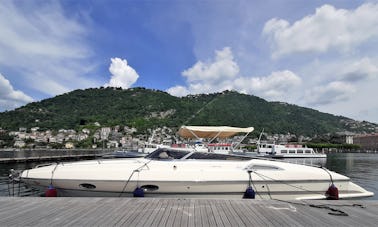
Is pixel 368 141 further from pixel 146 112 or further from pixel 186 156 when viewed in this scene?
pixel 186 156

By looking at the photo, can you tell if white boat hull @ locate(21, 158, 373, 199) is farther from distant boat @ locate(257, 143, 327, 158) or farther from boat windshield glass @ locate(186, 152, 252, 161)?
distant boat @ locate(257, 143, 327, 158)

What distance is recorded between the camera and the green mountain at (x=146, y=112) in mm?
81137

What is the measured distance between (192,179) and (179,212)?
115 inches

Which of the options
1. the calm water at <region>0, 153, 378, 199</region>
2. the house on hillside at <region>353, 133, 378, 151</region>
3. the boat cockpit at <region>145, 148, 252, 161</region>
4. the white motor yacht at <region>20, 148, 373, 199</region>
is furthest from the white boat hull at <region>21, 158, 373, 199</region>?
the house on hillside at <region>353, 133, 378, 151</region>

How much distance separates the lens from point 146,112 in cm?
9588

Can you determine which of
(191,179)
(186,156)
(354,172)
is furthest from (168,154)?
(354,172)

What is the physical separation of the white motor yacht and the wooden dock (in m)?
1.69

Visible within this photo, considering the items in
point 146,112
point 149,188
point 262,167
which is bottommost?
point 149,188

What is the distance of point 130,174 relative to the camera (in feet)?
28.1

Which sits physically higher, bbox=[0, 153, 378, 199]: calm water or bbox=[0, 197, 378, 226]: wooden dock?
bbox=[0, 197, 378, 226]: wooden dock

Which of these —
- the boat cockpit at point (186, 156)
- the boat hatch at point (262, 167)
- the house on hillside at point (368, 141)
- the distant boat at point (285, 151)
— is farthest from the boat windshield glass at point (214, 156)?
the house on hillside at point (368, 141)

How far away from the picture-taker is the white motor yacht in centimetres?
851

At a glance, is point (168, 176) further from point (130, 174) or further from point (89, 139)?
point (89, 139)

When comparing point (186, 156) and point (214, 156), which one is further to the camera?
point (214, 156)
